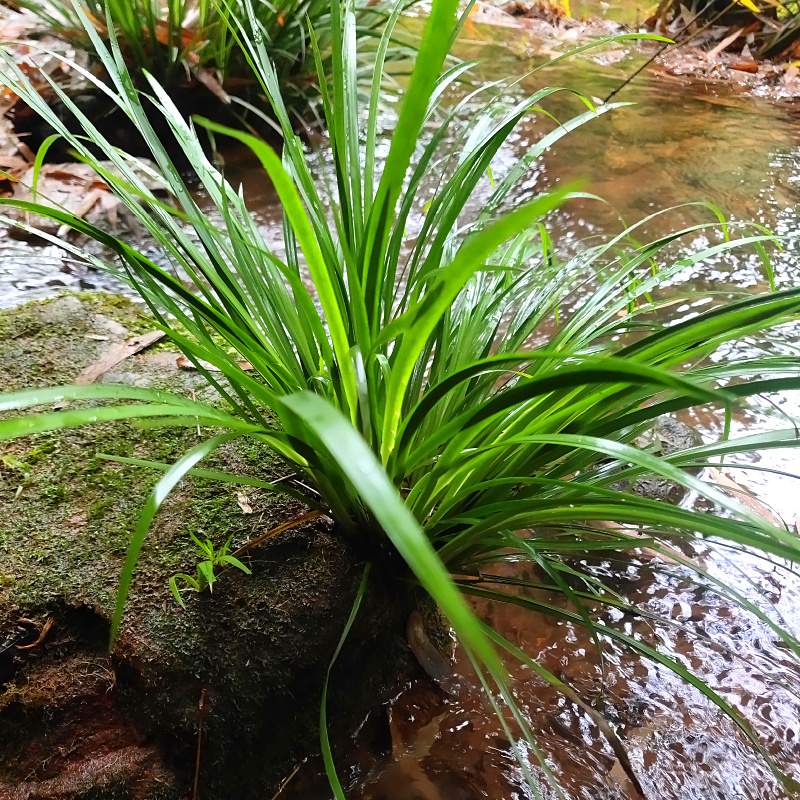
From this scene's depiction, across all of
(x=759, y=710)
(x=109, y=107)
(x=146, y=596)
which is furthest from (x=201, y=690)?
(x=109, y=107)

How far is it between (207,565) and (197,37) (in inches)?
90.8

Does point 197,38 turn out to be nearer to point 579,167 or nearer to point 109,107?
point 109,107

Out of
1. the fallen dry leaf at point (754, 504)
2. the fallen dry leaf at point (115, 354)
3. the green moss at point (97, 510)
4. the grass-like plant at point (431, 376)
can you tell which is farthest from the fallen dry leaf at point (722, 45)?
the green moss at point (97, 510)

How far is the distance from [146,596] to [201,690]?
133mm

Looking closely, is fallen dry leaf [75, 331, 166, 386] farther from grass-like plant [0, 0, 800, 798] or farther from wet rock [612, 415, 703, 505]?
wet rock [612, 415, 703, 505]

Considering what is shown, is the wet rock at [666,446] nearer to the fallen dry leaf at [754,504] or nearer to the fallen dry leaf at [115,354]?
the fallen dry leaf at [754,504]

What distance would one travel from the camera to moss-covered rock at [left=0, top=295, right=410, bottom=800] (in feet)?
2.32

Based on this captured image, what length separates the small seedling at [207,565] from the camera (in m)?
0.70

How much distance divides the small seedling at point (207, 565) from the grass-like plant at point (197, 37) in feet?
6.35

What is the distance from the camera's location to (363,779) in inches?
31.8

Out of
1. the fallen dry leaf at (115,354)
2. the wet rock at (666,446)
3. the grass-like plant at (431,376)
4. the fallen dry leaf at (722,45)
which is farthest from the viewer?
the fallen dry leaf at (722,45)

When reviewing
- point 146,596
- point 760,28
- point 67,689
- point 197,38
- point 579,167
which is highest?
point 760,28

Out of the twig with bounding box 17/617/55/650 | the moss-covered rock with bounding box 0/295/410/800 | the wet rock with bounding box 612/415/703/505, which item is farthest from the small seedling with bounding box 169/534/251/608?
the wet rock with bounding box 612/415/703/505

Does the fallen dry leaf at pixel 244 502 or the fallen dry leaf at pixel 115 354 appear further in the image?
the fallen dry leaf at pixel 115 354
